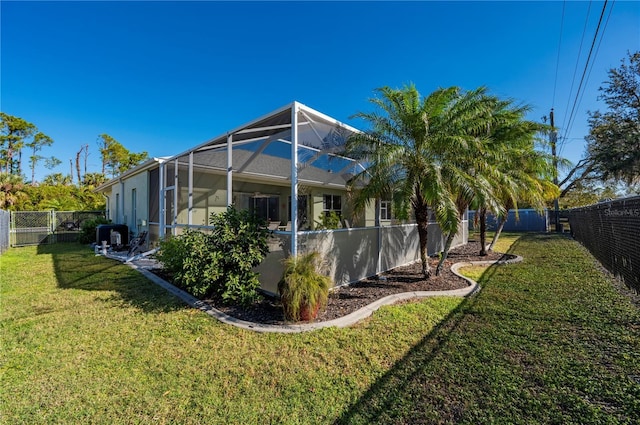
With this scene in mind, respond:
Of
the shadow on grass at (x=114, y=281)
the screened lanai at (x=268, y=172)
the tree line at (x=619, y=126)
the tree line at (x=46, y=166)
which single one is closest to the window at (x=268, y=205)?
the screened lanai at (x=268, y=172)

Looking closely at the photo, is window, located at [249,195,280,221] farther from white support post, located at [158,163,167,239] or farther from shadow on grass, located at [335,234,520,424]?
shadow on grass, located at [335,234,520,424]

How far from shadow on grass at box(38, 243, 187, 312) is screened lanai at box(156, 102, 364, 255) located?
1841 millimetres

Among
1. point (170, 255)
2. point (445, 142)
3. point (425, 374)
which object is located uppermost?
point (445, 142)

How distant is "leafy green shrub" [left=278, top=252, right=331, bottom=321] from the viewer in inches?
162

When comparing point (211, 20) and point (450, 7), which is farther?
point (211, 20)

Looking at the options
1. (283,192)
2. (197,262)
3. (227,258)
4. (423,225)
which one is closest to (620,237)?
(423,225)

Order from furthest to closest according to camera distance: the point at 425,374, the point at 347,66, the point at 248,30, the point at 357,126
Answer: the point at 347,66 < the point at 248,30 < the point at 357,126 < the point at 425,374

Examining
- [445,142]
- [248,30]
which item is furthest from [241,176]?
[445,142]

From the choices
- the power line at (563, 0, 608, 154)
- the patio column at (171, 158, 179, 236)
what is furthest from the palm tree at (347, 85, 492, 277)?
the patio column at (171, 158, 179, 236)

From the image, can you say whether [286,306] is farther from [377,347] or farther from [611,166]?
[611,166]

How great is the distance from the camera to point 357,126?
21.1 ft

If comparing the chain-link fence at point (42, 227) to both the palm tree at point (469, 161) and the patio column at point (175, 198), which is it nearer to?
the patio column at point (175, 198)

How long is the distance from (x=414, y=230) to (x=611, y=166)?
1799cm

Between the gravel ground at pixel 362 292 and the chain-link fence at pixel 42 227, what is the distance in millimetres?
15435
